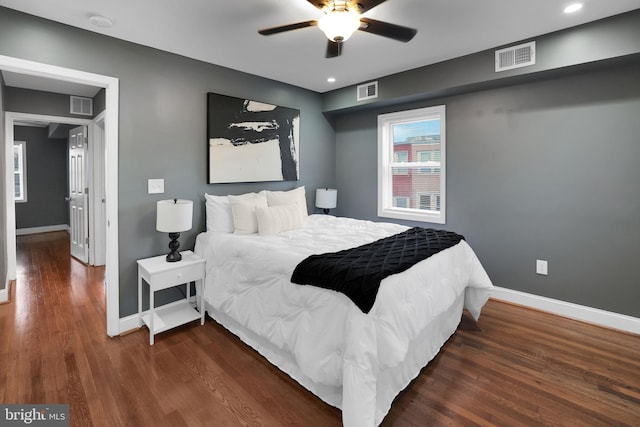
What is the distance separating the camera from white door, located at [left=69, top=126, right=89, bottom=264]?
16.0 feet

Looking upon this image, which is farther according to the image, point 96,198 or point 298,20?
point 96,198

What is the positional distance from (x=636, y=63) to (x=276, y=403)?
3.86m

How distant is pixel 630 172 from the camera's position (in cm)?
274

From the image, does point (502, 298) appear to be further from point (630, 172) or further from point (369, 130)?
point (369, 130)

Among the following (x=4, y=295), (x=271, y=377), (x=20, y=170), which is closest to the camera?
(x=271, y=377)

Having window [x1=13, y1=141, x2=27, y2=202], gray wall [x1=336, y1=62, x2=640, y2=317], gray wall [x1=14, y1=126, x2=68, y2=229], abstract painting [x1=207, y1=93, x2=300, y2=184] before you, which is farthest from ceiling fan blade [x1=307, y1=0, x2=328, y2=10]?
window [x1=13, y1=141, x2=27, y2=202]

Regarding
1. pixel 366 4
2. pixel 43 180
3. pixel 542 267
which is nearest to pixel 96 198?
pixel 43 180

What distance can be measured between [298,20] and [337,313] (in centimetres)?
224

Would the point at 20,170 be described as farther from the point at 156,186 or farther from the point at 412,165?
the point at 412,165

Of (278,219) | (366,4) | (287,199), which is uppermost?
(366,4)

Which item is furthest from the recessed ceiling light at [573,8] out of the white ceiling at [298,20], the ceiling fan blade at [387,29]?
the ceiling fan blade at [387,29]

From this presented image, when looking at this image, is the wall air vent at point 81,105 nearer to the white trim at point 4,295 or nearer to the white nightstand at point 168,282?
the white trim at point 4,295

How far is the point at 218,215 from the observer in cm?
324

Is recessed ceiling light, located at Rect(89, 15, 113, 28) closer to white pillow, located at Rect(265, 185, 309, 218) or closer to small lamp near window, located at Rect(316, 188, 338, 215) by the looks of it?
white pillow, located at Rect(265, 185, 309, 218)
